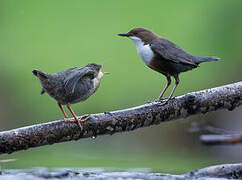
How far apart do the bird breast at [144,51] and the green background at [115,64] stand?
2.40 m

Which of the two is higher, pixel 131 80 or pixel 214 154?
pixel 131 80

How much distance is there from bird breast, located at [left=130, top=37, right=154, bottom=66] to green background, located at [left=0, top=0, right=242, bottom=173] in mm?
2398

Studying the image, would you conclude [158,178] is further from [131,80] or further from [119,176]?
[131,80]

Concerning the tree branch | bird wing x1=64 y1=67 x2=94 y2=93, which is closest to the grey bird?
bird wing x1=64 y1=67 x2=94 y2=93

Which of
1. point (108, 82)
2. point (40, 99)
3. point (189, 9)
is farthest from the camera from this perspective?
point (189, 9)

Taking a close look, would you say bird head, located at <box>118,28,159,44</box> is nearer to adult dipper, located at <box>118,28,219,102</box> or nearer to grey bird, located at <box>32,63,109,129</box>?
adult dipper, located at <box>118,28,219,102</box>

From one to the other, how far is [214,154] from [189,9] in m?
6.57

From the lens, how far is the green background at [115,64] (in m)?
9.18

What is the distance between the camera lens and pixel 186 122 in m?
9.24

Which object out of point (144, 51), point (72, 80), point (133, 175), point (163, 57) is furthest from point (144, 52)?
point (133, 175)

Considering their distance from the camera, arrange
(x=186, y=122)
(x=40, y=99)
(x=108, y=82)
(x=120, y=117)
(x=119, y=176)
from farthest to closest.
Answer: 1. (x=108, y=82)
2. (x=40, y=99)
3. (x=186, y=122)
4. (x=120, y=117)
5. (x=119, y=176)

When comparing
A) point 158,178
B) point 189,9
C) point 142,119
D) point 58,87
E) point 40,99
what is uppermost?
point 189,9

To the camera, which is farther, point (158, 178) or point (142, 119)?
point (142, 119)

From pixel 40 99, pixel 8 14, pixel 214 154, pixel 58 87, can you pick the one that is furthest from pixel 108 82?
pixel 58 87
